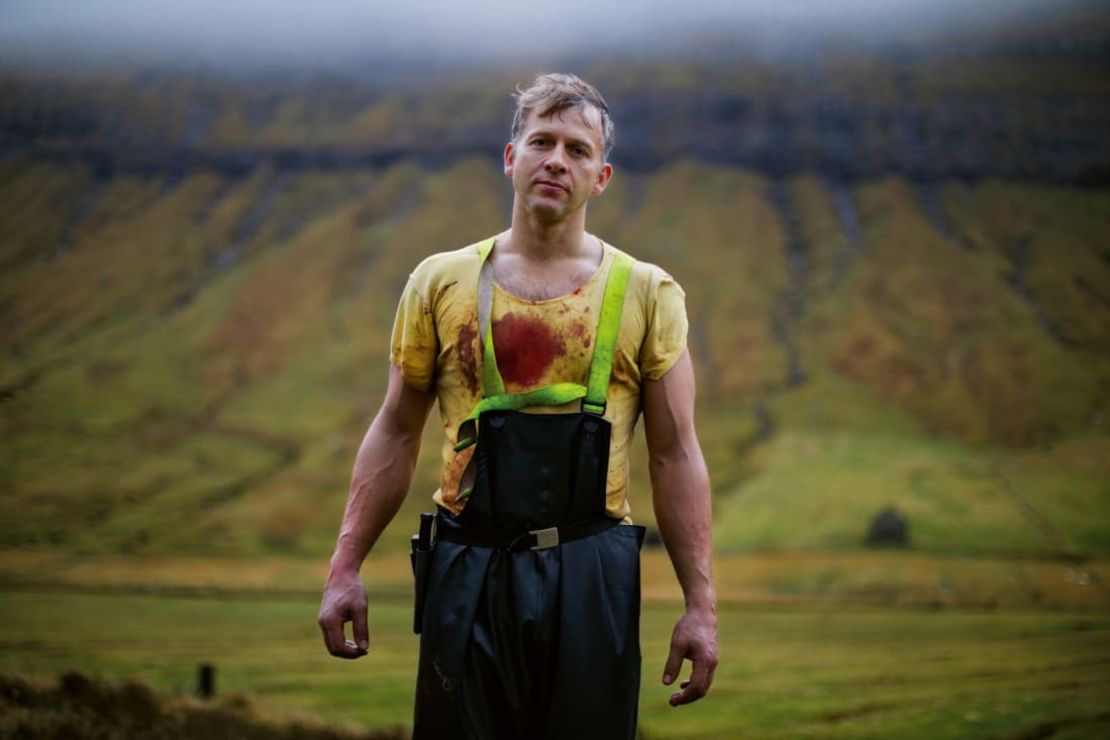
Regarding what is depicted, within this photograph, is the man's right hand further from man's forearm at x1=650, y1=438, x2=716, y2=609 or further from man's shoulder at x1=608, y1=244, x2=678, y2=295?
man's shoulder at x1=608, y1=244, x2=678, y2=295

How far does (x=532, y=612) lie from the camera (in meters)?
4.40

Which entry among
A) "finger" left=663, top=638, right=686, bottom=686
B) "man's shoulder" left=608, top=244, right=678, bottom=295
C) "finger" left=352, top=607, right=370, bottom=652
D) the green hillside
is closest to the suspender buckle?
"man's shoulder" left=608, top=244, right=678, bottom=295

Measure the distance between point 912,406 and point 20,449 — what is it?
7838 centimetres

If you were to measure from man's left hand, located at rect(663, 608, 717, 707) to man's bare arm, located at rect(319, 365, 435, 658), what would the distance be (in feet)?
3.59

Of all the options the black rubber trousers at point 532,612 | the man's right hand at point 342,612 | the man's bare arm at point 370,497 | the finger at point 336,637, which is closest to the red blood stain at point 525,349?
the black rubber trousers at point 532,612

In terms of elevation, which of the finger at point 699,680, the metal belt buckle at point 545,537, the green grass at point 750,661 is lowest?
the green grass at point 750,661

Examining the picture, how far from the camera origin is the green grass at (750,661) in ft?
114

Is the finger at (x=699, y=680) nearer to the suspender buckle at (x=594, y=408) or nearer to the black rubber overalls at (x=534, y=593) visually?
the black rubber overalls at (x=534, y=593)

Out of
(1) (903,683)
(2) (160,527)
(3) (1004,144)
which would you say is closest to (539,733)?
(1) (903,683)

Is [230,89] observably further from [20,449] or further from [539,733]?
[539,733]

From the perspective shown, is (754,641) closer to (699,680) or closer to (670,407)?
(699,680)

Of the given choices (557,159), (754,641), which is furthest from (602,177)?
(754,641)

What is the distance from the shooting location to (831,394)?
4675 inches

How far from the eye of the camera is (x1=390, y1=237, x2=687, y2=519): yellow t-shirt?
14.9 feet
